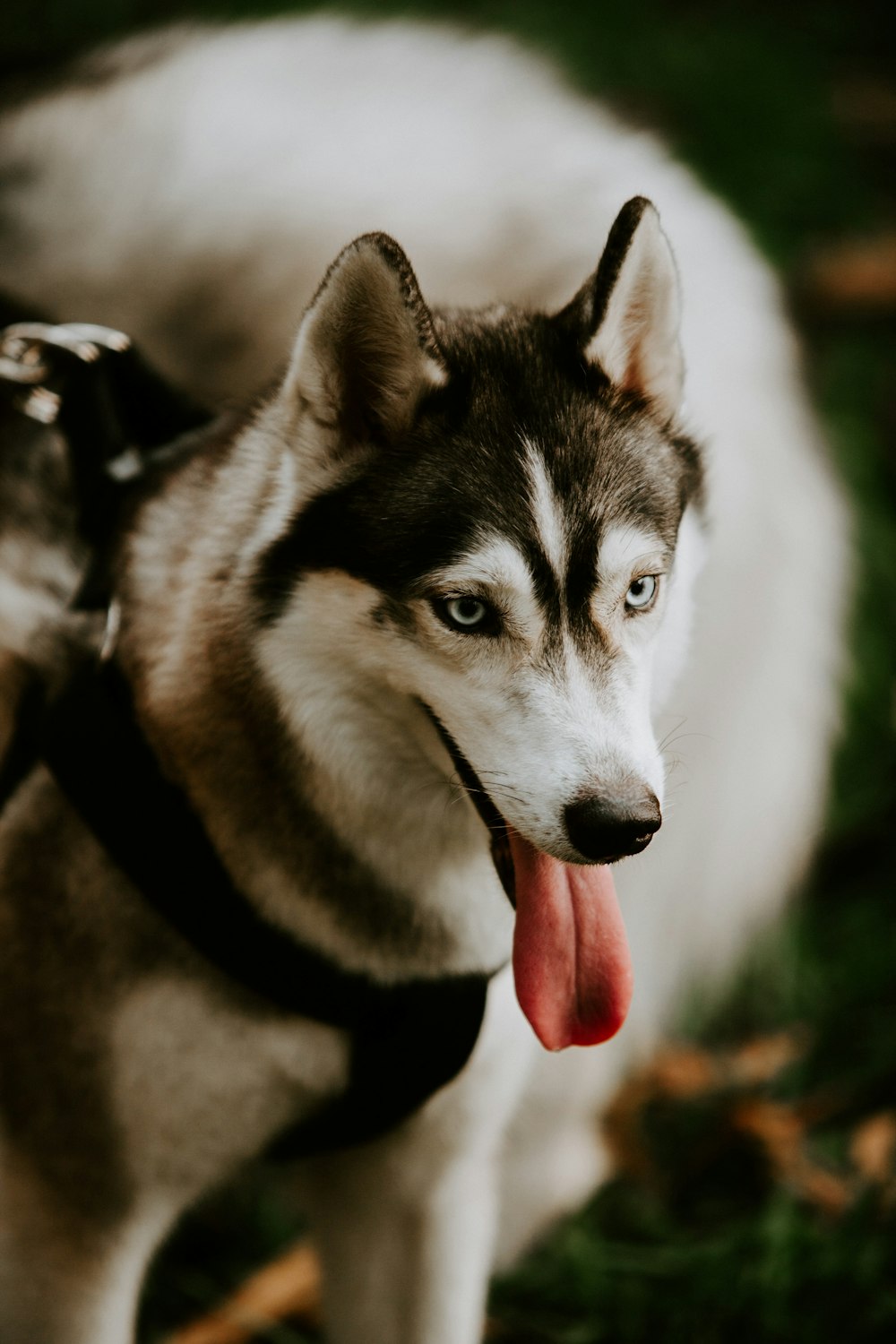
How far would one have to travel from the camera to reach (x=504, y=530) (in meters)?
1.33

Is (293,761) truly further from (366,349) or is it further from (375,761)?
(366,349)

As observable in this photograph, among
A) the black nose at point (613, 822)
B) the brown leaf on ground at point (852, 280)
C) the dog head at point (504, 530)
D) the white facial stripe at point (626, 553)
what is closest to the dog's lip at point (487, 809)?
the dog head at point (504, 530)

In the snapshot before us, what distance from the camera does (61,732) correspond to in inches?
61.2

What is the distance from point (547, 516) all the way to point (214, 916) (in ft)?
1.99

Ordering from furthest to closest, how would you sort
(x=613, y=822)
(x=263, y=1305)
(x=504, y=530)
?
(x=263, y=1305), (x=504, y=530), (x=613, y=822)

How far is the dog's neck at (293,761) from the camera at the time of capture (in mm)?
1453

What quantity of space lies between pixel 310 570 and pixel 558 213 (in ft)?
4.69

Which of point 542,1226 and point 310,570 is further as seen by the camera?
point 542,1226

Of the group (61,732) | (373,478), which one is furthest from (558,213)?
(61,732)

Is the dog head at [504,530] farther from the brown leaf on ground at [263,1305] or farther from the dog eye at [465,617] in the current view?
the brown leaf on ground at [263,1305]

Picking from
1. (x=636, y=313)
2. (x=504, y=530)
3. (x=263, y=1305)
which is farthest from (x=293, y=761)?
(x=263, y=1305)

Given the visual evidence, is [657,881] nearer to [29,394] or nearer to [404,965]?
[404,965]

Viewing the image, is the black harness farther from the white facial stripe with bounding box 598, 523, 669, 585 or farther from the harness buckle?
the white facial stripe with bounding box 598, 523, 669, 585

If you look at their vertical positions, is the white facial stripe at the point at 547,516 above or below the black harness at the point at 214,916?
above
